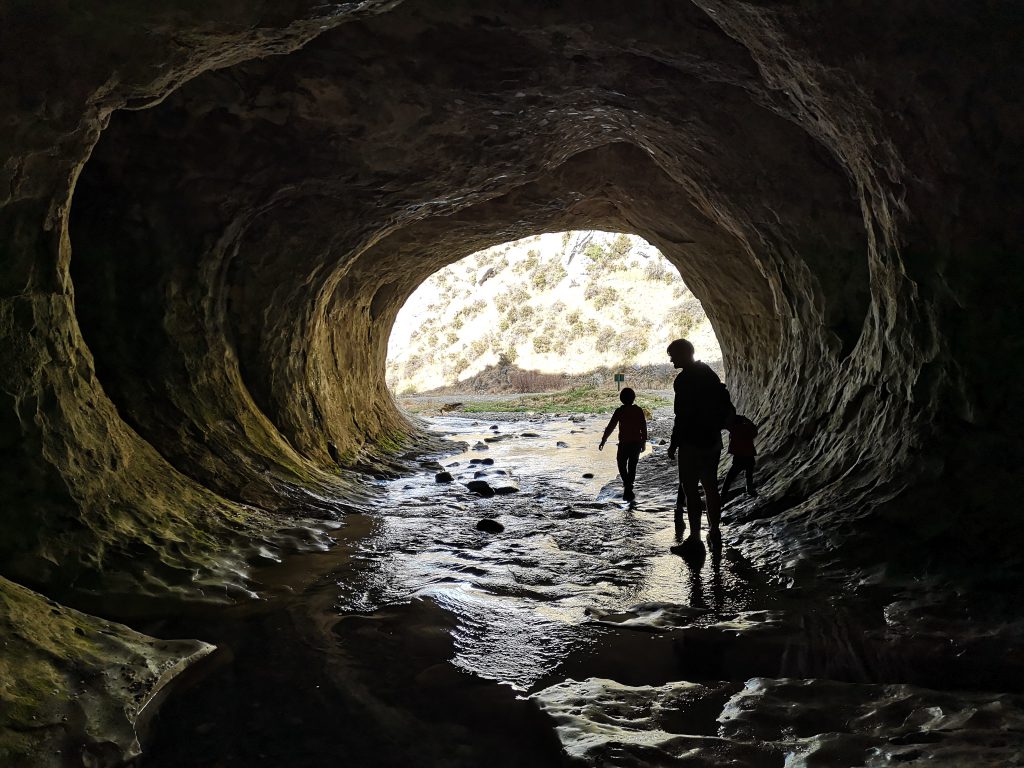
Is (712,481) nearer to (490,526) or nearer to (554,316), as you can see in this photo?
(490,526)

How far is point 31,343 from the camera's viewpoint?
→ 515 centimetres

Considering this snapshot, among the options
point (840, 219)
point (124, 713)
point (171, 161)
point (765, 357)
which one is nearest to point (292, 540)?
point (124, 713)

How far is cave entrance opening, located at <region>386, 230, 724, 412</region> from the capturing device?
45.9 meters

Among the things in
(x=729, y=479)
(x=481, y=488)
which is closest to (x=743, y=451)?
(x=729, y=479)

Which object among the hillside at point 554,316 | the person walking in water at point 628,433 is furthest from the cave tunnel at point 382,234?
the hillside at point 554,316

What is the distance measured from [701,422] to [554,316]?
45.7m

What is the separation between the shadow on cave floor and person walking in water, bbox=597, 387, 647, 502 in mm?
2425

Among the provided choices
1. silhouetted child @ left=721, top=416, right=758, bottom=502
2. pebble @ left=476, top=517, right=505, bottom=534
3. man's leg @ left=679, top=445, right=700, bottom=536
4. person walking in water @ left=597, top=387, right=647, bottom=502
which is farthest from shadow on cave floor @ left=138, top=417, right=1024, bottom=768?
person walking in water @ left=597, top=387, right=647, bottom=502

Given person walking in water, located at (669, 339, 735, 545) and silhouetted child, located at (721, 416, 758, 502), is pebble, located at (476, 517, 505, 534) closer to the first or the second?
person walking in water, located at (669, 339, 735, 545)

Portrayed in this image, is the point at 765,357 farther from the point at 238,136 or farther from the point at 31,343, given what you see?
the point at 31,343

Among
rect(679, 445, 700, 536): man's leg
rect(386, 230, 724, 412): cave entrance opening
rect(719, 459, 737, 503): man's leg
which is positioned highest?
rect(386, 230, 724, 412): cave entrance opening

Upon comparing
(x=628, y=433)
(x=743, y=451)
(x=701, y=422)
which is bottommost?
(x=743, y=451)

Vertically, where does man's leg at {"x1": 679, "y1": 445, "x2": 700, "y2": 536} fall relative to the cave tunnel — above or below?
below

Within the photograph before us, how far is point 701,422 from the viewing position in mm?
5836
